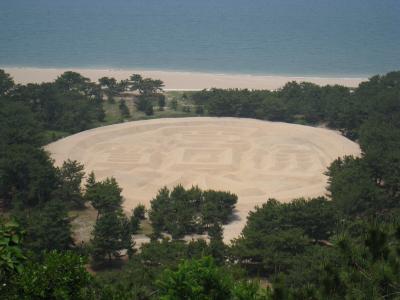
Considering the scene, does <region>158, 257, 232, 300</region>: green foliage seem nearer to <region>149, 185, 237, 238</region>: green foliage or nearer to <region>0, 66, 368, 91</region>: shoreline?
<region>149, 185, 237, 238</region>: green foliage

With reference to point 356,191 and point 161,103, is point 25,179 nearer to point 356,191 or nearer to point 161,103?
point 356,191

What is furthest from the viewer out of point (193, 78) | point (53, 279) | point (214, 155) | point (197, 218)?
point (193, 78)

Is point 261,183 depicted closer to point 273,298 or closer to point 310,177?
point 310,177

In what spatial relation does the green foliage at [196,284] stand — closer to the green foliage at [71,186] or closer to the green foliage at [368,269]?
the green foliage at [368,269]

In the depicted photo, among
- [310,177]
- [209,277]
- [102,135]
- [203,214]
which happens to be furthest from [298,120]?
[209,277]

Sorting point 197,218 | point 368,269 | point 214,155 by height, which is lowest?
point 197,218

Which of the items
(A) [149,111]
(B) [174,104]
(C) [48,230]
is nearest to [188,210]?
(C) [48,230]

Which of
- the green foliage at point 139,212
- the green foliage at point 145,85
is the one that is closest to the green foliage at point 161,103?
the green foliage at point 145,85
